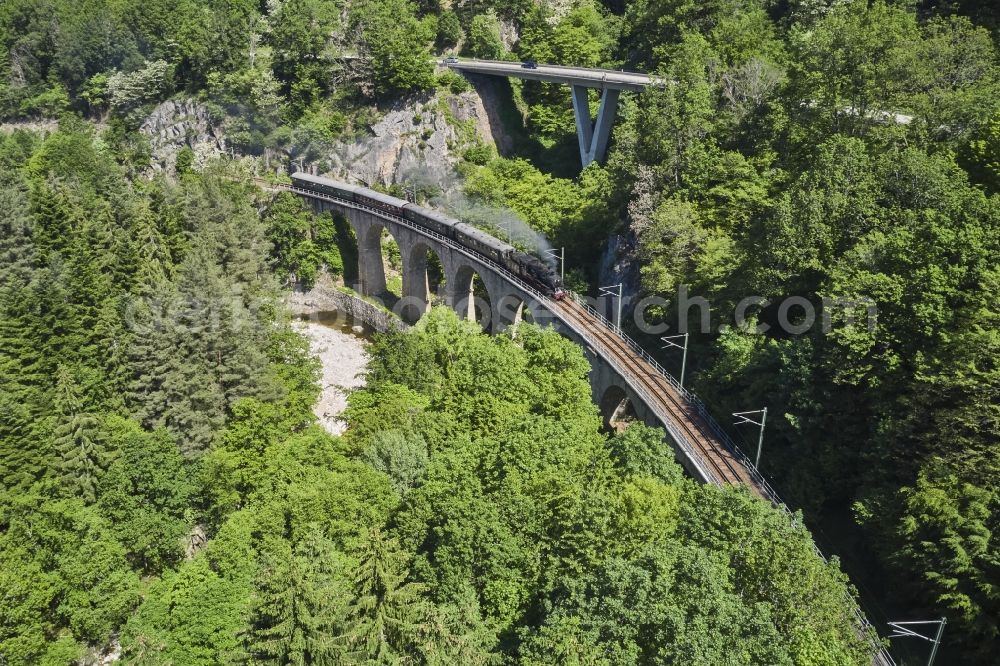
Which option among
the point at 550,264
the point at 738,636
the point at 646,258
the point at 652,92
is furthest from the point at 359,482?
the point at 652,92

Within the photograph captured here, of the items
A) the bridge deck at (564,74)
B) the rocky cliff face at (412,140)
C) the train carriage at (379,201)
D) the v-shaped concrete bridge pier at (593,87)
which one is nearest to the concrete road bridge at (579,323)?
the train carriage at (379,201)

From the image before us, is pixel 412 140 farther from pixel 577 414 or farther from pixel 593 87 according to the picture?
pixel 577 414

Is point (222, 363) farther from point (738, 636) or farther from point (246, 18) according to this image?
Result: point (246, 18)

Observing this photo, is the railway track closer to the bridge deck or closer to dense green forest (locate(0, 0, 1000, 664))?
dense green forest (locate(0, 0, 1000, 664))

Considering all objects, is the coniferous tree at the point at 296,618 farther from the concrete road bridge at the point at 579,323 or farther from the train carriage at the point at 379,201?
the train carriage at the point at 379,201

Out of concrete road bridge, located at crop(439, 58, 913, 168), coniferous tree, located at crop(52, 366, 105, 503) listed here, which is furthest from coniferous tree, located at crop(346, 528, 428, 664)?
concrete road bridge, located at crop(439, 58, 913, 168)

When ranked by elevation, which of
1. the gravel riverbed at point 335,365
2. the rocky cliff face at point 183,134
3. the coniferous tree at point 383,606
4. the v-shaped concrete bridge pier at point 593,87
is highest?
the v-shaped concrete bridge pier at point 593,87

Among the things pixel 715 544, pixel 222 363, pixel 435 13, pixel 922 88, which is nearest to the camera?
pixel 715 544
